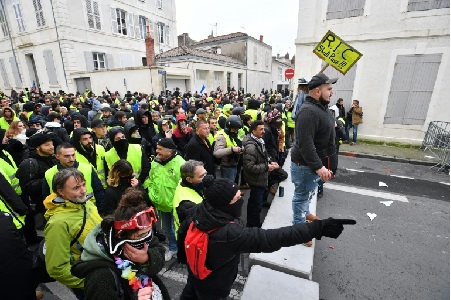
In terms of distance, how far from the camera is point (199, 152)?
4.14m

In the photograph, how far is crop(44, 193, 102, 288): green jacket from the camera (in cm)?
188

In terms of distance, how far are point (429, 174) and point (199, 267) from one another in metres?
8.14

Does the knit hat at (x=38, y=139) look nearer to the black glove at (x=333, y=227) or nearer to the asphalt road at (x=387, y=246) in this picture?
the black glove at (x=333, y=227)

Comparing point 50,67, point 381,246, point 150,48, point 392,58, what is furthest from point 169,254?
point 50,67

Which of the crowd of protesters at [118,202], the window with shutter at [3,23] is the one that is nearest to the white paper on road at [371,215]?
the crowd of protesters at [118,202]

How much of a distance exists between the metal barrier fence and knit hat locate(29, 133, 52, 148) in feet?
32.8

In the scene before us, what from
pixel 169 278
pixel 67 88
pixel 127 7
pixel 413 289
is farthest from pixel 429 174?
pixel 127 7

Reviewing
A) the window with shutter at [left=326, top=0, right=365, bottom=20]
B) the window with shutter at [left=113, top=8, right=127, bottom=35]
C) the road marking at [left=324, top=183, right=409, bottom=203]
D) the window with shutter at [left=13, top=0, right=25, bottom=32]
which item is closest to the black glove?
the road marking at [left=324, top=183, right=409, bottom=203]

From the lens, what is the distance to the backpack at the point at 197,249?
1772 mm

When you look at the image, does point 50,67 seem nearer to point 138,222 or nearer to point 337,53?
point 337,53

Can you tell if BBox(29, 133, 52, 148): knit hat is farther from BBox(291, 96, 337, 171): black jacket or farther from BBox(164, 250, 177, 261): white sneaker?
BBox(291, 96, 337, 171): black jacket

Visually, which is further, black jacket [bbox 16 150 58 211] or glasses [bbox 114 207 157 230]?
black jacket [bbox 16 150 58 211]

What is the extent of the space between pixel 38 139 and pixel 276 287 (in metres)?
3.65

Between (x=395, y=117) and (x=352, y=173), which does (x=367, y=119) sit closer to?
(x=395, y=117)
